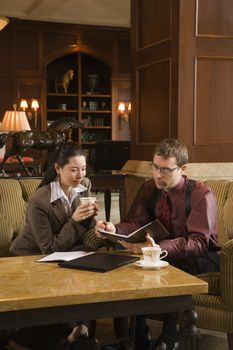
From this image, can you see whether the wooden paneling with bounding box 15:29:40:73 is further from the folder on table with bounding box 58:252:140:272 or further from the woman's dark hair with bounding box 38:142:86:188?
the folder on table with bounding box 58:252:140:272

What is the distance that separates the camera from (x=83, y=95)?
1098cm

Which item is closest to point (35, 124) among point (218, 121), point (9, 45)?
point (9, 45)

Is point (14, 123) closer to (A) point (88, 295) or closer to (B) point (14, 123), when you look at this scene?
(B) point (14, 123)

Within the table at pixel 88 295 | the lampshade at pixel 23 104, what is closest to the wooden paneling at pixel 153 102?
the table at pixel 88 295

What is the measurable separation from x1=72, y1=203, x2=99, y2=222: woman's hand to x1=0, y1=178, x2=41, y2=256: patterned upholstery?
2.78 ft

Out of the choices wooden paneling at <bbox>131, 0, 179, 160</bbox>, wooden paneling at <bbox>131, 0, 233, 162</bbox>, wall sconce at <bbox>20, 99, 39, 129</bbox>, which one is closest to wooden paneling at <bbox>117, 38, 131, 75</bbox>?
wall sconce at <bbox>20, 99, 39, 129</bbox>

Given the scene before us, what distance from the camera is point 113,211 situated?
7250 mm

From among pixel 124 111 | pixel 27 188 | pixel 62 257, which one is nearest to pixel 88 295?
pixel 62 257

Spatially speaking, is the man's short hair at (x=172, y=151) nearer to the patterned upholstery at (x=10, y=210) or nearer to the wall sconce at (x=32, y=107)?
the patterned upholstery at (x=10, y=210)

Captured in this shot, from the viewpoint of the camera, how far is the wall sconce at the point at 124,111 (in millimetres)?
10914

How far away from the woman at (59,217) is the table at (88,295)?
1.91 feet

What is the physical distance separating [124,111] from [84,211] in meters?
8.76

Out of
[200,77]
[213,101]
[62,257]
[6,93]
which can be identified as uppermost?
[6,93]

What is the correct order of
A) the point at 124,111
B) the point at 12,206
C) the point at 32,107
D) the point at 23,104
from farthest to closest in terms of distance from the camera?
the point at 124,111
the point at 32,107
the point at 23,104
the point at 12,206
